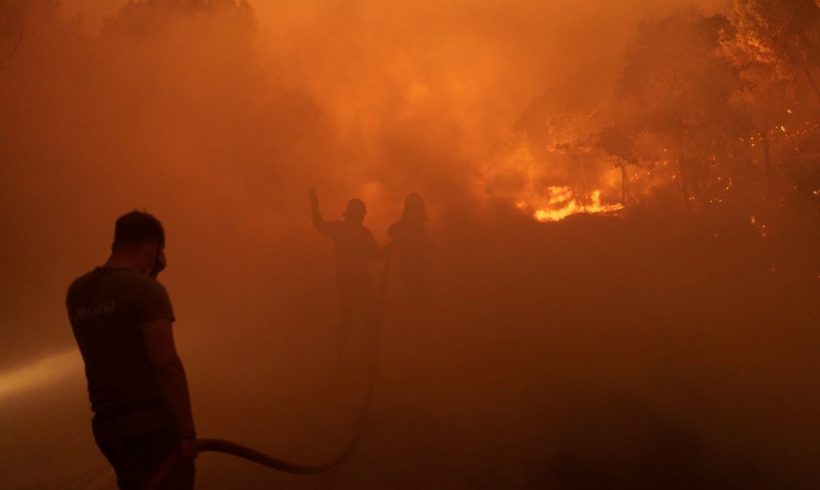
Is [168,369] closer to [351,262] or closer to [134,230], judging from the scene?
[134,230]

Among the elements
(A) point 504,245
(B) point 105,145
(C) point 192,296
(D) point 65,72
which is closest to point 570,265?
(A) point 504,245

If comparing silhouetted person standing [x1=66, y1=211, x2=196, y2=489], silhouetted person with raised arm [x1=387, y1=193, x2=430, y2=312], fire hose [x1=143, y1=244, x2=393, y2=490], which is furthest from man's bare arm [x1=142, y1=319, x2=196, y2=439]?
silhouetted person with raised arm [x1=387, y1=193, x2=430, y2=312]

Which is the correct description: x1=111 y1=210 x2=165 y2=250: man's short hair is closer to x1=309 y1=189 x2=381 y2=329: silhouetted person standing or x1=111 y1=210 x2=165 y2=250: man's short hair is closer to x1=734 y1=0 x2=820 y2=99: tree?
x1=309 y1=189 x2=381 y2=329: silhouetted person standing

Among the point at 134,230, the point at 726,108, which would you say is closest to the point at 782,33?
the point at 726,108

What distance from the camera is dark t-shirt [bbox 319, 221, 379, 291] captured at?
6.47 meters

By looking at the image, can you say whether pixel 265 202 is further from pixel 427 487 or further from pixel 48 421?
pixel 427 487

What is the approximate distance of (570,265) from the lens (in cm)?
1263

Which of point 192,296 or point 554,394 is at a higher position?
point 192,296

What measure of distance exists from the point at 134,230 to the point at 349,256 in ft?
13.0

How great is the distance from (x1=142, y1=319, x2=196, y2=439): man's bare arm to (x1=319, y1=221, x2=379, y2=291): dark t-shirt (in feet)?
13.4

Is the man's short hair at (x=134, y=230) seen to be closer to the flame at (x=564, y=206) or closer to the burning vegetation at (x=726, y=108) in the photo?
the burning vegetation at (x=726, y=108)

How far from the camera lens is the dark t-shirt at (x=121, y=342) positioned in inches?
92.4

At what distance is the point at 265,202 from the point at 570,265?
296 inches

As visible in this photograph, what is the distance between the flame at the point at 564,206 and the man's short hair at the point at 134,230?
15651 millimetres
